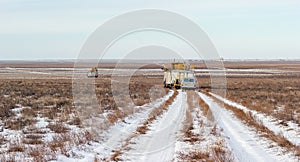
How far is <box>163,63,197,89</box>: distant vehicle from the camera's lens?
140 feet

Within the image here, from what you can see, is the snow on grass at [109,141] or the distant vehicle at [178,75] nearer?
the snow on grass at [109,141]

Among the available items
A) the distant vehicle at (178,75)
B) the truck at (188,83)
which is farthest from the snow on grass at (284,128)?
the distant vehicle at (178,75)

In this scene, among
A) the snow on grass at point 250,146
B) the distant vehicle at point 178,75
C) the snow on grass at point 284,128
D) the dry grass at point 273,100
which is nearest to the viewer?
the snow on grass at point 250,146

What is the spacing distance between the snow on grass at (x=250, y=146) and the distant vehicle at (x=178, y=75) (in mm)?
27513

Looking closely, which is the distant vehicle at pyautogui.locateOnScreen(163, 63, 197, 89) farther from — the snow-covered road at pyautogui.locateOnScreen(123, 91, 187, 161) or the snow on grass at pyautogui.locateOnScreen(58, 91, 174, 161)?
the snow-covered road at pyautogui.locateOnScreen(123, 91, 187, 161)

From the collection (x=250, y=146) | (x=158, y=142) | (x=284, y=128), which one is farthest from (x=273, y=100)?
(x=158, y=142)

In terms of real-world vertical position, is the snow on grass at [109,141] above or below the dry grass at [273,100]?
above

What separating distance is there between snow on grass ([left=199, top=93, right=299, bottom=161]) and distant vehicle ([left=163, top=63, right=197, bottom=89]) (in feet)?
90.3

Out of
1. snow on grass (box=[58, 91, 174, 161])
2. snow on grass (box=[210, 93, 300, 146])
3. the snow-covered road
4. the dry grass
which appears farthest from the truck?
the snow-covered road

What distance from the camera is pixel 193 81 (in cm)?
4231

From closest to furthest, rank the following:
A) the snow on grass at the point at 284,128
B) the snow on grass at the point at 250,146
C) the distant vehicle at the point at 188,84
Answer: the snow on grass at the point at 250,146 → the snow on grass at the point at 284,128 → the distant vehicle at the point at 188,84

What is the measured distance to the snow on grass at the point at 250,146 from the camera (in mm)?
9415

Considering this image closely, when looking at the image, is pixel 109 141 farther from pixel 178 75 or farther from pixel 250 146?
pixel 178 75

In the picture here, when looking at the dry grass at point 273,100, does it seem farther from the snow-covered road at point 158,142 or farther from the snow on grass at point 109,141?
the snow on grass at point 109,141
